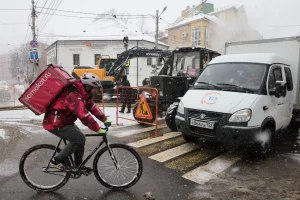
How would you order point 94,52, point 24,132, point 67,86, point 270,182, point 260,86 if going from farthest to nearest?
point 94,52
point 24,132
point 260,86
point 270,182
point 67,86

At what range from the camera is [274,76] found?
21.3 ft

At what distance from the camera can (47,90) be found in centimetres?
389

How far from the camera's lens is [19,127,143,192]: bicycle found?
419 cm

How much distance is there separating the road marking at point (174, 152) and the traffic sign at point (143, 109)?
183 centimetres

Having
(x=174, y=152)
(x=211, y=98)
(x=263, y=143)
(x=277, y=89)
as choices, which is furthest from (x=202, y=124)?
(x=277, y=89)

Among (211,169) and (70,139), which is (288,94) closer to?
(211,169)

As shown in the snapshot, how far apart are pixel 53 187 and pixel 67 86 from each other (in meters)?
1.68

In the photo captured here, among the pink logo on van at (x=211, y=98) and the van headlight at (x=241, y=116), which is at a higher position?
the pink logo on van at (x=211, y=98)

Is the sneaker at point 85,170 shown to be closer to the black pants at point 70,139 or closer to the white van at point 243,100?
the black pants at point 70,139

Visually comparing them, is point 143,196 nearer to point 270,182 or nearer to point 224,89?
point 270,182

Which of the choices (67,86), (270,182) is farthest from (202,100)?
(67,86)

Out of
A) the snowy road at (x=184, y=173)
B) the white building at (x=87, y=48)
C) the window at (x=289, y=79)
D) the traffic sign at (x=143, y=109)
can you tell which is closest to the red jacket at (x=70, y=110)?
the snowy road at (x=184, y=173)

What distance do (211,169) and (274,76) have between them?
293 centimetres

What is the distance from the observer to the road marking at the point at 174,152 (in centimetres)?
590
